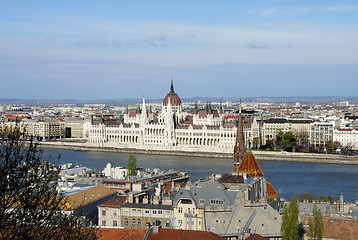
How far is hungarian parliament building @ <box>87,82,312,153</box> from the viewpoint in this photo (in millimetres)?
50372

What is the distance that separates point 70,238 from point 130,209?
701cm

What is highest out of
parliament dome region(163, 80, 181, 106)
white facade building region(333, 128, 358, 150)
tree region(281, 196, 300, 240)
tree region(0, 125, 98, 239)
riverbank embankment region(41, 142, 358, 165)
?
parliament dome region(163, 80, 181, 106)

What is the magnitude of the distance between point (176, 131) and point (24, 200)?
4636cm

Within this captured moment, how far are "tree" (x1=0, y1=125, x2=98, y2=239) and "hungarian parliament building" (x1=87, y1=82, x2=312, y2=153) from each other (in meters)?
40.0

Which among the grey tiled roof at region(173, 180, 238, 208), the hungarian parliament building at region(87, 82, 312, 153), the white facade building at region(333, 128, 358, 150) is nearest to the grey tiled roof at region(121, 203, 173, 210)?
the grey tiled roof at region(173, 180, 238, 208)

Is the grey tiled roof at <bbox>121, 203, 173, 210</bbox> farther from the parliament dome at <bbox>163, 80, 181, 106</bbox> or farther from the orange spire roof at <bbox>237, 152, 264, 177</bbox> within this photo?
the parliament dome at <bbox>163, 80, 181, 106</bbox>

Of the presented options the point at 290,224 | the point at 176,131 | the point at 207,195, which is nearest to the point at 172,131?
the point at 176,131

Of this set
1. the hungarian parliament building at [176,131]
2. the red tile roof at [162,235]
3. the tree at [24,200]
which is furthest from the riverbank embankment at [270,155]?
the tree at [24,200]

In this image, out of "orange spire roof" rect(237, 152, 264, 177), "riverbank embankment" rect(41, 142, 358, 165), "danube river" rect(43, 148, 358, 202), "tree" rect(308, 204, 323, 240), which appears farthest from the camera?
"riverbank embankment" rect(41, 142, 358, 165)

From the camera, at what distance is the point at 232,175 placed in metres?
18.1

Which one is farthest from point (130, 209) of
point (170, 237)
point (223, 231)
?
point (170, 237)

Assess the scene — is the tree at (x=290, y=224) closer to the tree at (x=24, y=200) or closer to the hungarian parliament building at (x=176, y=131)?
the tree at (x=24, y=200)

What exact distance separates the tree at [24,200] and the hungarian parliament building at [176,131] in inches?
1573

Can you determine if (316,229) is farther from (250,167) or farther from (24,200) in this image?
(24,200)
